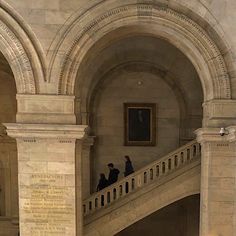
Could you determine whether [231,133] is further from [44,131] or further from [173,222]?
[173,222]

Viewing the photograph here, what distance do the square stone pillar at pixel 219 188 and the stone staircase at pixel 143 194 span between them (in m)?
0.97

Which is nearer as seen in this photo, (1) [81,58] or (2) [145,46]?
(1) [81,58]

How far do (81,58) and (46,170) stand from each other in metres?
2.81

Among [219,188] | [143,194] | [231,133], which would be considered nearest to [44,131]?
[143,194]

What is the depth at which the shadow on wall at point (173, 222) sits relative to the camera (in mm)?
11742

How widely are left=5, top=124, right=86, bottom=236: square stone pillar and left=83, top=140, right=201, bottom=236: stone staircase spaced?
1696 mm

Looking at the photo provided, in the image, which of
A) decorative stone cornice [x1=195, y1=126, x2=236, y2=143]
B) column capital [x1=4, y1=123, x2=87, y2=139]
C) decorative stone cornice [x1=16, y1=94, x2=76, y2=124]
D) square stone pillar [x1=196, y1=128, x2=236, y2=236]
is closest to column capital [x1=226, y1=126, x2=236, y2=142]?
decorative stone cornice [x1=195, y1=126, x2=236, y2=143]

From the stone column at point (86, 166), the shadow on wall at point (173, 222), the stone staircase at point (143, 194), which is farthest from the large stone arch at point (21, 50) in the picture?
the shadow on wall at point (173, 222)

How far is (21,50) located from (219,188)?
5853 millimetres

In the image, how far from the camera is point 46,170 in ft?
22.8

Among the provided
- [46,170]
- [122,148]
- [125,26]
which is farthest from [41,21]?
[122,148]

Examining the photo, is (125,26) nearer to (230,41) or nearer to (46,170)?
(230,41)

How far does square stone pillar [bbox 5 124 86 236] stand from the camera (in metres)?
6.91

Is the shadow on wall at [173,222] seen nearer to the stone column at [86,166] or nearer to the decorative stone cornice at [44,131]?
the stone column at [86,166]
